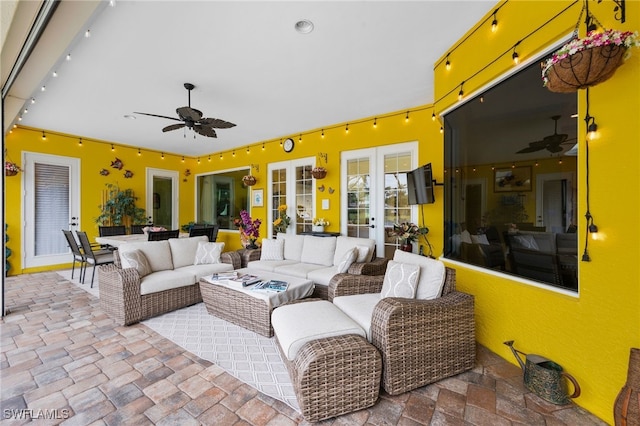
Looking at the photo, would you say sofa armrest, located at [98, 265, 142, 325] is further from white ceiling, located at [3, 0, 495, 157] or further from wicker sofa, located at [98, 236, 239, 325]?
white ceiling, located at [3, 0, 495, 157]

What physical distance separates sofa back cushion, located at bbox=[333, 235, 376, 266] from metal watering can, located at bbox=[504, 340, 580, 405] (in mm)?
2049

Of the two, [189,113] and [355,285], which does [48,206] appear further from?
[355,285]

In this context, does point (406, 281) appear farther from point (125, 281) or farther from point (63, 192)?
point (63, 192)

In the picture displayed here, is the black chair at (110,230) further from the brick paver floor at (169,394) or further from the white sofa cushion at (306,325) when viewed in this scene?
the white sofa cushion at (306,325)

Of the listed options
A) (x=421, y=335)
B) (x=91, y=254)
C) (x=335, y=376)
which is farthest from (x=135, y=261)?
(x=421, y=335)

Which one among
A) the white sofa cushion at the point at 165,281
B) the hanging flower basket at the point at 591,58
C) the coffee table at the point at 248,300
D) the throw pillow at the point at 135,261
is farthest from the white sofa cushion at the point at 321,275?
the hanging flower basket at the point at 591,58

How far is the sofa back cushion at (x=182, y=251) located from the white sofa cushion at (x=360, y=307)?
2.59 meters

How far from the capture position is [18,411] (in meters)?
1.74

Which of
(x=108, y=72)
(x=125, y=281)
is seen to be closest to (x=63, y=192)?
(x=108, y=72)

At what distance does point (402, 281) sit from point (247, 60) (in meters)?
2.91

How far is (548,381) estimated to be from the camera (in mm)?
1827

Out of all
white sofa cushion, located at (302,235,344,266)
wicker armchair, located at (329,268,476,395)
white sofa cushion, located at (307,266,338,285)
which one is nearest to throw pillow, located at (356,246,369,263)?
white sofa cushion, located at (307,266,338,285)

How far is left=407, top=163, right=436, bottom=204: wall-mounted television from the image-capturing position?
362 centimetres

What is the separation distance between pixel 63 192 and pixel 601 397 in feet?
28.3
